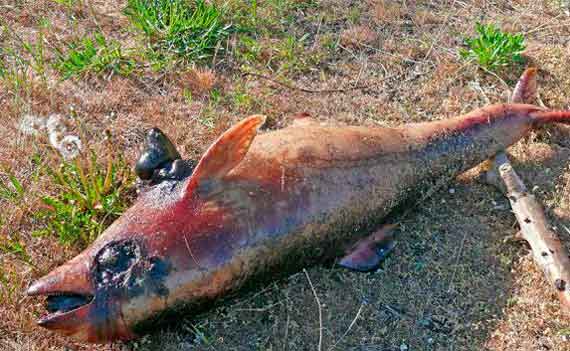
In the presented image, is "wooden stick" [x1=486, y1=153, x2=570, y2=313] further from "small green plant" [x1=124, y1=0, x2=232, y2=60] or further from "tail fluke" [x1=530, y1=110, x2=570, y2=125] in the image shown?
"small green plant" [x1=124, y1=0, x2=232, y2=60]

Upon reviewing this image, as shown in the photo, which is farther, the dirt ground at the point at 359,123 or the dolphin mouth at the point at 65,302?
the dirt ground at the point at 359,123

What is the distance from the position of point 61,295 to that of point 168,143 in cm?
104

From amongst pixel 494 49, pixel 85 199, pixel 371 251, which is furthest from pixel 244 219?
pixel 494 49

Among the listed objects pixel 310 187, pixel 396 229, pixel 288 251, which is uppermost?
pixel 310 187

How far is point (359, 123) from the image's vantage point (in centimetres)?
480

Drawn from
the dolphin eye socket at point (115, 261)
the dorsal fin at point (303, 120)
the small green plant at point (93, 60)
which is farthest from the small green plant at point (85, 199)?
the dorsal fin at point (303, 120)

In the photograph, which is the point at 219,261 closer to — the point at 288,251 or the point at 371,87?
the point at 288,251

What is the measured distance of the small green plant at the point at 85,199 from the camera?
3869 millimetres

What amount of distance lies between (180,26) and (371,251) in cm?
238

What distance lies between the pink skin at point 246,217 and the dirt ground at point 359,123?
1.00ft

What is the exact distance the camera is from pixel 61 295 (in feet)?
10.3

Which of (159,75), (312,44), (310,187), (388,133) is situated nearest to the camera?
(310,187)

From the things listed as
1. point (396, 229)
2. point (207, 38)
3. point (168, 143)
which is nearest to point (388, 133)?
point (396, 229)

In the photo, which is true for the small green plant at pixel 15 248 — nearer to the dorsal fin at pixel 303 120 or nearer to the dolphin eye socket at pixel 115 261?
the dolphin eye socket at pixel 115 261
